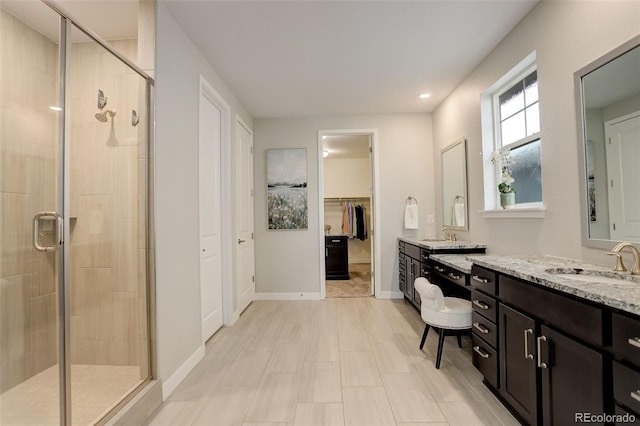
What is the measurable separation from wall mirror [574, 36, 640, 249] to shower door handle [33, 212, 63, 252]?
2.79 m

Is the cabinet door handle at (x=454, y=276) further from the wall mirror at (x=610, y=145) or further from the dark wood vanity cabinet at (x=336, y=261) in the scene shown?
the dark wood vanity cabinet at (x=336, y=261)

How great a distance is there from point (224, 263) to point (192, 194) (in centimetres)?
109

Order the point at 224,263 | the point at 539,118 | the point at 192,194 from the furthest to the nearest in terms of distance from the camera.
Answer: the point at 224,263
the point at 192,194
the point at 539,118

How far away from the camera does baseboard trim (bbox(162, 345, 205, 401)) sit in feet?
6.48

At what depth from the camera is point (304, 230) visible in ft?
14.4

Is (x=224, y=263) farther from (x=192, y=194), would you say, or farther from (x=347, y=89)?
(x=347, y=89)

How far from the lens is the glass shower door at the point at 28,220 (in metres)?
1.51

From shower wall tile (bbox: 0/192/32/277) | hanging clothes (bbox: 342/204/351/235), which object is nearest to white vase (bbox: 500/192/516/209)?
shower wall tile (bbox: 0/192/32/277)

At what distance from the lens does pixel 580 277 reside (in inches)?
58.9

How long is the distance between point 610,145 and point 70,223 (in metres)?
2.98

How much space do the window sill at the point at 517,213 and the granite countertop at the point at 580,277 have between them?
0.99ft

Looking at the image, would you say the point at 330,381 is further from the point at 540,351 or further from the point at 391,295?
the point at 391,295

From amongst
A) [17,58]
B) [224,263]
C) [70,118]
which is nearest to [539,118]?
[70,118]

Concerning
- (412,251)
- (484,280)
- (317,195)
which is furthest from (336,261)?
(484,280)
